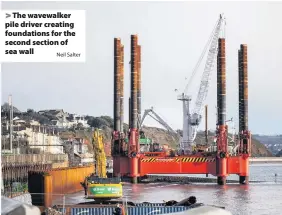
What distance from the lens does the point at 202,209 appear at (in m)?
16.5

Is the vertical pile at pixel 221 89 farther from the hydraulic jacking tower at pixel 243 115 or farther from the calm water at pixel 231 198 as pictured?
the calm water at pixel 231 198

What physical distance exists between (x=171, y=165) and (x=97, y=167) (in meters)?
26.0

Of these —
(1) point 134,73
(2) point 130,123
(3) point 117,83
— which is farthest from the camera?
(1) point 134,73

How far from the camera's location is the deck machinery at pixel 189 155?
300ft

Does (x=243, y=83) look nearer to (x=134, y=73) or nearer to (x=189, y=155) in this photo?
(x=189, y=155)

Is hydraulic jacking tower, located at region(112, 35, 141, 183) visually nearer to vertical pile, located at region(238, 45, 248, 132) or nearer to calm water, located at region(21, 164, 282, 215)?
calm water, located at region(21, 164, 282, 215)

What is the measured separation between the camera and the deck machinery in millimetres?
91562

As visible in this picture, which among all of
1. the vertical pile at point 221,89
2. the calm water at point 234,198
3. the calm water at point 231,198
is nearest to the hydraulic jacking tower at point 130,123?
the calm water at point 231,198

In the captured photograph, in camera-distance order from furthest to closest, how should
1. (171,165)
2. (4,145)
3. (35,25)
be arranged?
(4,145)
(171,165)
(35,25)

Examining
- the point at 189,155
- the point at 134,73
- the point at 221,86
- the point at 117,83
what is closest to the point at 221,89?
the point at 221,86

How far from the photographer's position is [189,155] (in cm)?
9238

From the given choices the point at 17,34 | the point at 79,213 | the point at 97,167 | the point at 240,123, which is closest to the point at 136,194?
the point at 97,167

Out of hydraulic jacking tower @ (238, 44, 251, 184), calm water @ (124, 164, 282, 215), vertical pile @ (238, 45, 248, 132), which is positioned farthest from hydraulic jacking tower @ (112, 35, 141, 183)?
vertical pile @ (238, 45, 248, 132)

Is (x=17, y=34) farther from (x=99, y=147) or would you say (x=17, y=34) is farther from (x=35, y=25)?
→ (x=99, y=147)
